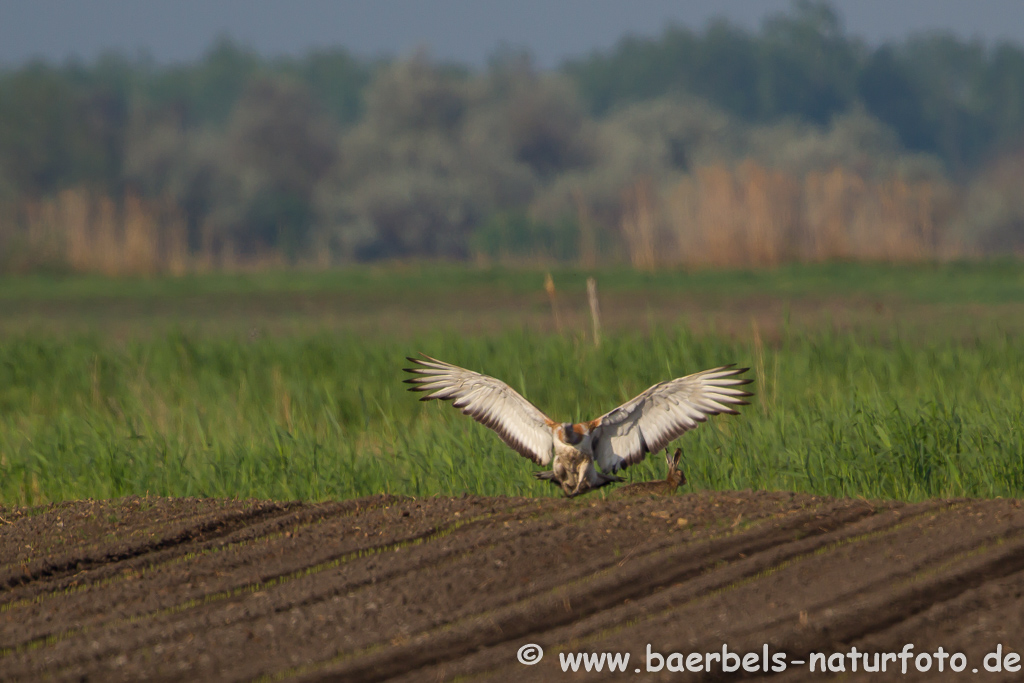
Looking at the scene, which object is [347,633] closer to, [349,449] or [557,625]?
[557,625]

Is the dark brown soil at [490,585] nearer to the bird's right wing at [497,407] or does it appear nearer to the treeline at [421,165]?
the bird's right wing at [497,407]

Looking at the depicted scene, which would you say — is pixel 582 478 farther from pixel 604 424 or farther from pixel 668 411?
pixel 668 411

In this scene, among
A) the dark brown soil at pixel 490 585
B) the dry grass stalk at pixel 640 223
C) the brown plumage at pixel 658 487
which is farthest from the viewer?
the dry grass stalk at pixel 640 223

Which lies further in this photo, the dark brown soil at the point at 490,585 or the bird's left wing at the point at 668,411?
the bird's left wing at the point at 668,411

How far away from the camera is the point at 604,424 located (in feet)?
14.5

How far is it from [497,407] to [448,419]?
2.62 meters

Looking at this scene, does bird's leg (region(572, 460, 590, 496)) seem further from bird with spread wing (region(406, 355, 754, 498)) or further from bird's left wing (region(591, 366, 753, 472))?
bird's left wing (region(591, 366, 753, 472))

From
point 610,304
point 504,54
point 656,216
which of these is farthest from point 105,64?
point 610,304

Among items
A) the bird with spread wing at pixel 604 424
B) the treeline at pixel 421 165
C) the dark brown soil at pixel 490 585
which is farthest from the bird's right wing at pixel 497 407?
the treeline at pixel 421 165

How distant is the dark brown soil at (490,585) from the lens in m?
3.64

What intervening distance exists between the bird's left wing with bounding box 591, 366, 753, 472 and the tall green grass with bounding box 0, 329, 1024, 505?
101 cm

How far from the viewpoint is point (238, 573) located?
4516mm

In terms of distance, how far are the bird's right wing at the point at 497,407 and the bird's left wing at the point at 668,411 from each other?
0.24m

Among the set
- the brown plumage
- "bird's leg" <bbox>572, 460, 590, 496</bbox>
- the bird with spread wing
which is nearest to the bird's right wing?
the bird with spread wing
